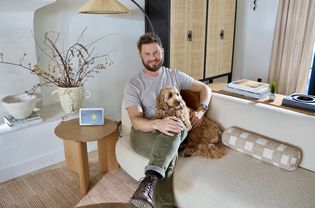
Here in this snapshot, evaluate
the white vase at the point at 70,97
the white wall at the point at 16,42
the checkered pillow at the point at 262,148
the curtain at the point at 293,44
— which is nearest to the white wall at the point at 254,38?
the curtain at the point at 293,44

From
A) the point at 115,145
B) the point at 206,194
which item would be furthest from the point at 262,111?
the point at 115,145

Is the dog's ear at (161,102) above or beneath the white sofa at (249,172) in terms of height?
above

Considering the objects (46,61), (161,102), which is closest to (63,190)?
(161,102)

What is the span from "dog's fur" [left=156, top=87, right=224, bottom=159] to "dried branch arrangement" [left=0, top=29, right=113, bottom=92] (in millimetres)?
946

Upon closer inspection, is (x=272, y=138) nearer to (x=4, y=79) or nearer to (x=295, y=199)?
(x=295, y=199)

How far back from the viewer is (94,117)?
194 cm

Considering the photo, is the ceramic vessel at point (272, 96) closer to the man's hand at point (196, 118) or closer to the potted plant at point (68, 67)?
the man's hand at point (196, 118)

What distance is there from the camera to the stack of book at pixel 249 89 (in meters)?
1.85

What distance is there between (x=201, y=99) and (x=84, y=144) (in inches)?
34.1

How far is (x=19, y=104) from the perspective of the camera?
1987mm

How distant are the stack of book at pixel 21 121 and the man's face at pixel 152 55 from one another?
103 cm

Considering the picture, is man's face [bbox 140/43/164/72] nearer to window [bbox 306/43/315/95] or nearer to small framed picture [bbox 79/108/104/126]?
small framed picture [bbox 79/108/104/126]

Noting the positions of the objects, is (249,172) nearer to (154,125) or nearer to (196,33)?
(154,125)

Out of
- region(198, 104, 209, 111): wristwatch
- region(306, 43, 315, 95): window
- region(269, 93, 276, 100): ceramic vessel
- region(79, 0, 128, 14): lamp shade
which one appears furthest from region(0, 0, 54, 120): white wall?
region(306, 43, 315, 95): window
